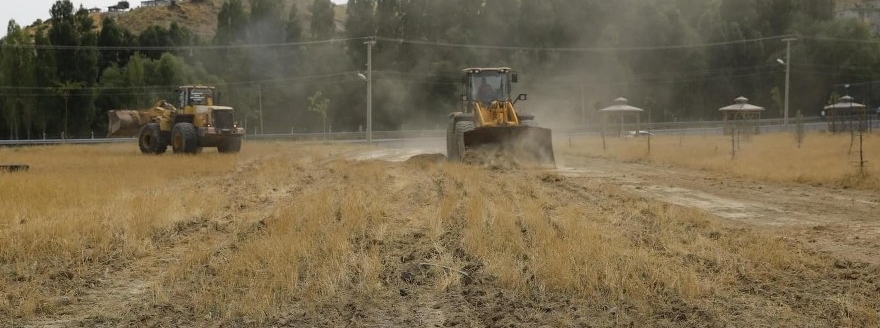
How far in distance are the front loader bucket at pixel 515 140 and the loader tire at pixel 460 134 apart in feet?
1.22

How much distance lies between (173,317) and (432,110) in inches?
2442

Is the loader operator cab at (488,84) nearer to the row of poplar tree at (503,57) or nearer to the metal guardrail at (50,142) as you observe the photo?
the metal guardrail at (50,142)

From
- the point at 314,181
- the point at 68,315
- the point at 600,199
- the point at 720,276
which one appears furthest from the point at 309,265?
the point at 314,181

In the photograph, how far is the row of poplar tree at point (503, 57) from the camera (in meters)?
67.8

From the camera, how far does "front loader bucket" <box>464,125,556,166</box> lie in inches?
861

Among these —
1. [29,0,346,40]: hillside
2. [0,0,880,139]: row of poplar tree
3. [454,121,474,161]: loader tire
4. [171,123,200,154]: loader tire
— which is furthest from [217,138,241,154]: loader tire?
[29,0,346,40]: hillside

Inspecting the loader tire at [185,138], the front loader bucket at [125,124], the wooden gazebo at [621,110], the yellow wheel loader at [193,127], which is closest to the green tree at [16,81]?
the front loader bucket at [125,124]

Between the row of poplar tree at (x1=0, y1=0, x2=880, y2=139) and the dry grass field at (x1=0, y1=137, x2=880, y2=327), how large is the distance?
2071 inches

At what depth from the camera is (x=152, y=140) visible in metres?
30.7

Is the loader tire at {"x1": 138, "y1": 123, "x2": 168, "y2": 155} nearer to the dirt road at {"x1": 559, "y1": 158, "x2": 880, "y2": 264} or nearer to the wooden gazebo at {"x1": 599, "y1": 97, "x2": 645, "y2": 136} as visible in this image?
the dirt road at {"x1": 559, "y1": 158, "x2": 880, "y2": 264}

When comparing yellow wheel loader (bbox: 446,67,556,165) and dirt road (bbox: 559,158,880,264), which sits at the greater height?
yellow wheel loader (bbox: 446,67,556,165)

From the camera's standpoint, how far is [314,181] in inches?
750

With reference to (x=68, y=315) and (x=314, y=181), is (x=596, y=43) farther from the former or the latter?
(x=68, y=315)

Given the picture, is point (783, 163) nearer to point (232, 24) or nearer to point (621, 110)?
point (621, 110)
